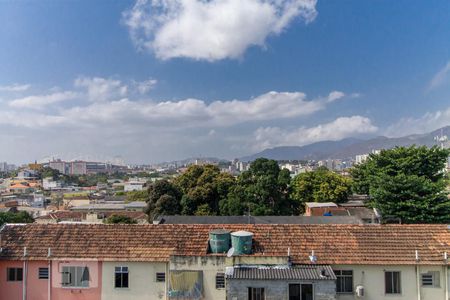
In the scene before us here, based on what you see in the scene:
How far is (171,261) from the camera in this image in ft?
45.2

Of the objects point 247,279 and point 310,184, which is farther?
point 310,184

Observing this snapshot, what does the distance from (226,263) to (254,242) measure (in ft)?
5.47

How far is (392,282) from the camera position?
45.4 feet

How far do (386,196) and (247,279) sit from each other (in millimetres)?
17277

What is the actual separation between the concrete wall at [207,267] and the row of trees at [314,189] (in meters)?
16.9

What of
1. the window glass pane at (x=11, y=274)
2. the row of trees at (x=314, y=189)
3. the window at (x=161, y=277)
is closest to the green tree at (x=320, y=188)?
the row of trees at (x=314, y=189)

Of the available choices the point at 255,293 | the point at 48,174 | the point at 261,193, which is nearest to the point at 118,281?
the point at 255,293

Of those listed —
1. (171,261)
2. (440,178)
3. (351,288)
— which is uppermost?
(440,178)

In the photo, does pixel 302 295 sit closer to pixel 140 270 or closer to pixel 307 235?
pixel 307 235

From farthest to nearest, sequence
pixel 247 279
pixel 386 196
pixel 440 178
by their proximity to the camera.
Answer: pixel 440 178 → pixel 386 196 → pixel 247 279

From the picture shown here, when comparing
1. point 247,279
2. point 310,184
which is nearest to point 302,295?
point 247,279

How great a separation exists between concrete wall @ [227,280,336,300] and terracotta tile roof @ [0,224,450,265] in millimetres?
1298

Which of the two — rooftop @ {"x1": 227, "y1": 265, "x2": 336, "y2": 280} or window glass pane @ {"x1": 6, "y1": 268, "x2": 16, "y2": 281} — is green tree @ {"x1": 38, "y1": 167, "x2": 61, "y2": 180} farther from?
rooftop @ {"x1": 227, "y1": 265, "x2": 336, "y2": 280}

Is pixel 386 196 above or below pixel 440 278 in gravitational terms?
above
